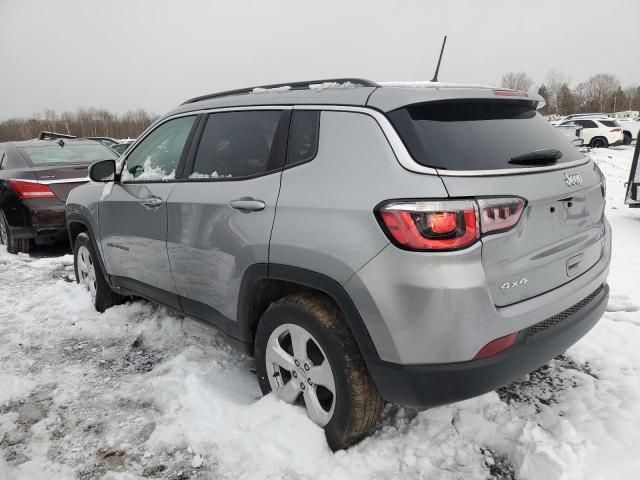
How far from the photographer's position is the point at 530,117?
253 centimetres

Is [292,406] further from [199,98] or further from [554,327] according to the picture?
[199,98]

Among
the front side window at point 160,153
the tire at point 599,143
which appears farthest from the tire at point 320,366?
the tire at point 599,143

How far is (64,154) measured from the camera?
6902mm

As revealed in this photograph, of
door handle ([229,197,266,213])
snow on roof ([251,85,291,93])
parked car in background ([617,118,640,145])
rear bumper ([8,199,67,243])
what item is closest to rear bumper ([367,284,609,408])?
door handle ([229,197,266,213])

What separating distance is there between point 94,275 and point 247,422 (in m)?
2.70

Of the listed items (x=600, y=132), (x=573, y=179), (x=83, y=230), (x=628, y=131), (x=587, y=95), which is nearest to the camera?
(x=573, y=179)

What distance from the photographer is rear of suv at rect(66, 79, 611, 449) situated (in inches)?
73.4

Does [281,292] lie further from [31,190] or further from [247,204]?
[31,190]

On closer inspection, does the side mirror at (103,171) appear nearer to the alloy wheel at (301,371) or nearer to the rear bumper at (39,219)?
the alloy wheel at (301,371)

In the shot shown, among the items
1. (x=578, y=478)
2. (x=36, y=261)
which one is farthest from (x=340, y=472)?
(x=36, y=261)

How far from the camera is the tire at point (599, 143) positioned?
24.4 m

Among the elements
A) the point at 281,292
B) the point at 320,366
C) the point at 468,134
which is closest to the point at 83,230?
the point at 281,292

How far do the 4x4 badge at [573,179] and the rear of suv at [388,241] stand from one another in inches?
0.4

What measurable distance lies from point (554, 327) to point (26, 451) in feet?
8.89
